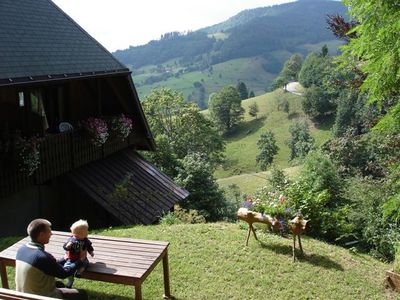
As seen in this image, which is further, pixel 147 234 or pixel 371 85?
pixel 147 234

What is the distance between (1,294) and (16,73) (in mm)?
6413

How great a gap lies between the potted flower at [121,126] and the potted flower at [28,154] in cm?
464

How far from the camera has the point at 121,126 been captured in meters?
15.0

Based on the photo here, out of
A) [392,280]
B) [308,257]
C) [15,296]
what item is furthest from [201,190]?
[15,296]

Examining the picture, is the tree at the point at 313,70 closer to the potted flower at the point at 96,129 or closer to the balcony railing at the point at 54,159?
the potted flower at the point at 96,129

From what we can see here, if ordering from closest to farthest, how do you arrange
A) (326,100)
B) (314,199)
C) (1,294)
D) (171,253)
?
(1,294) → (171,253) → (314,199) → (326,100)

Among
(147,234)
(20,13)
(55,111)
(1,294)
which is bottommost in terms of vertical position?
(147,234)

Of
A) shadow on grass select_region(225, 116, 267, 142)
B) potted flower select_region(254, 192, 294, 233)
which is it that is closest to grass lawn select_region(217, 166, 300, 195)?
shadow on grass select_region(225, 116, 267, 142)

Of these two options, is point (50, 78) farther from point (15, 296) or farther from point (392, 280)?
point (392, 280)

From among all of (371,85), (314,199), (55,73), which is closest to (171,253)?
(314,199)

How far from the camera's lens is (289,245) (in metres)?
8.98

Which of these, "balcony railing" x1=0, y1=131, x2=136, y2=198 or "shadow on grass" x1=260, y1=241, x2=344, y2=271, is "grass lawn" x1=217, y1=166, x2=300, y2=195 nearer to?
"balcony railing" x1=0, y1=131, x2=136, y2=198

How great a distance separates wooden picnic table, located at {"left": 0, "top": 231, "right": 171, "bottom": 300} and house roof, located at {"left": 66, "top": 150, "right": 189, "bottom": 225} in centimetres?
568

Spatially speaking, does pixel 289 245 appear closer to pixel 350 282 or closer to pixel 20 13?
pixel 350 282
